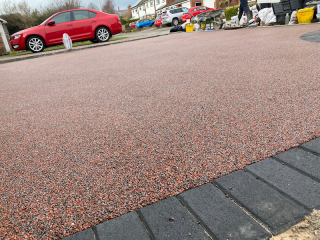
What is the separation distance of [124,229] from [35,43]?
12036mm

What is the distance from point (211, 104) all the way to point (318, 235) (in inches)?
69.4

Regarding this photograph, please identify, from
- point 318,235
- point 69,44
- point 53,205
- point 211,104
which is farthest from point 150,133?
point 69,44

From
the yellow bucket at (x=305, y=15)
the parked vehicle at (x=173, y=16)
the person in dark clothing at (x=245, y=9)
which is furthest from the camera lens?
the parked vehicle at (x=173, y=16)

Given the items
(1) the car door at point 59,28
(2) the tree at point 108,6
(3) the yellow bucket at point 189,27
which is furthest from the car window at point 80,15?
(2) the tree at point 108,6

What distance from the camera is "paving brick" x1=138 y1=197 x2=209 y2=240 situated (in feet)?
3.94

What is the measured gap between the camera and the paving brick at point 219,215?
45.9 inches

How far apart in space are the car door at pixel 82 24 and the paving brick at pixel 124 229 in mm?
11786

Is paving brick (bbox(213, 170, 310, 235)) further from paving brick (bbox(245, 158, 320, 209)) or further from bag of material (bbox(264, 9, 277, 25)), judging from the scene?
bag of material (bbox(264, 9, 277, 25))

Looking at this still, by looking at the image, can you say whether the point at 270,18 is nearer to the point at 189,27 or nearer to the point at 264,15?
the point at 264,15

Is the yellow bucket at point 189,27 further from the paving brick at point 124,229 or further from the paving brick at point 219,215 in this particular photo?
the paving brick at point 124,229

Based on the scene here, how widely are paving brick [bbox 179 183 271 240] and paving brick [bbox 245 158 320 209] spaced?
291mm

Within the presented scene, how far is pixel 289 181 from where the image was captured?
1451 mm

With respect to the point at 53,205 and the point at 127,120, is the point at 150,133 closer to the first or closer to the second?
the point at 127,120

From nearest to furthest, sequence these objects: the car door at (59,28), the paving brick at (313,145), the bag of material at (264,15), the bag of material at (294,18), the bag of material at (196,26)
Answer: the paving brick at (313,145) < the bag of material at (294,18) < the bag of material at (264,15) < the car door at (59,28) < the bag of material at (196,26)
